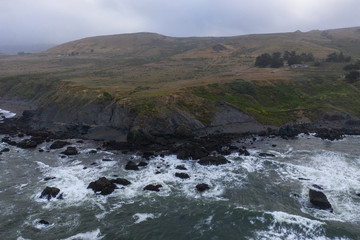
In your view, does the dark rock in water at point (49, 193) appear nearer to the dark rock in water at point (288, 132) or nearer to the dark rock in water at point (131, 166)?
the dark rock in water at point (131, 166)

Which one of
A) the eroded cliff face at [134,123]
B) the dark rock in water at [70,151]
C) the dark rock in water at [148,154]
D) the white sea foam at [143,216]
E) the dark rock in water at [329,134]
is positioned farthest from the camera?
the eroded cliff face at [134,123]

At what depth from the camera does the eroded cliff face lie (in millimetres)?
51969

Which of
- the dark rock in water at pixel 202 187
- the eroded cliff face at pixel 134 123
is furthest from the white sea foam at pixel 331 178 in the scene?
the eroded cliff face at pixel 134 123

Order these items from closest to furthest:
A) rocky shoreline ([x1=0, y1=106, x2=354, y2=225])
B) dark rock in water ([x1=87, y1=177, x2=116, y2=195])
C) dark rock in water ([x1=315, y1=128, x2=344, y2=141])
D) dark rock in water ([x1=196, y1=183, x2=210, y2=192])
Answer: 1. dark rock in water ([x1=87, y1=177, x2=116, y2=195])
2. dark rock in water ([x1=196, y1=183, x2=210, y2=192])
3. rocky shoreline ([x1=0, y1=106, x2=354, y2=225])
4. dark rock in water ([x1=315, y1=128, x2=344, y2=141])

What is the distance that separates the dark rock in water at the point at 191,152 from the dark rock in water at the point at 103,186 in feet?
42.1

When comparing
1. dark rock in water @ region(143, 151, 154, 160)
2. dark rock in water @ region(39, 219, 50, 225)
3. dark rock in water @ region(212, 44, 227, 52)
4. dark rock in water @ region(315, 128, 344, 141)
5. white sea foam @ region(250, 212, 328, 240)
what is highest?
dark rock in water @ region(212, 44, 227, 52)

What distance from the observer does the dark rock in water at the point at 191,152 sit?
4138cm

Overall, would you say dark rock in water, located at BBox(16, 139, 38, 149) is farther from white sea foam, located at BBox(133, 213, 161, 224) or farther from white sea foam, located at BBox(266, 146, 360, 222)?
white sea foam, located at BBox(266, 146, 360, 222)

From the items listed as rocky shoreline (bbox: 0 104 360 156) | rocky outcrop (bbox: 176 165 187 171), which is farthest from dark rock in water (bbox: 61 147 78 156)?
rocky outcrop (bbox: 176 165 187 171)

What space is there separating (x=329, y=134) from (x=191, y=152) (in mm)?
31651

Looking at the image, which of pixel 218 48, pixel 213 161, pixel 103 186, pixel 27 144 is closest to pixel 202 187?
pixel 213 161

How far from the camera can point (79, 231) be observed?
80.5 feet

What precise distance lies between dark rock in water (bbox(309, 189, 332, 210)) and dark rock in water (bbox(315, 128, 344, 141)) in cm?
2704

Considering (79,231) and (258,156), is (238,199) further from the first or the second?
(79,231)
